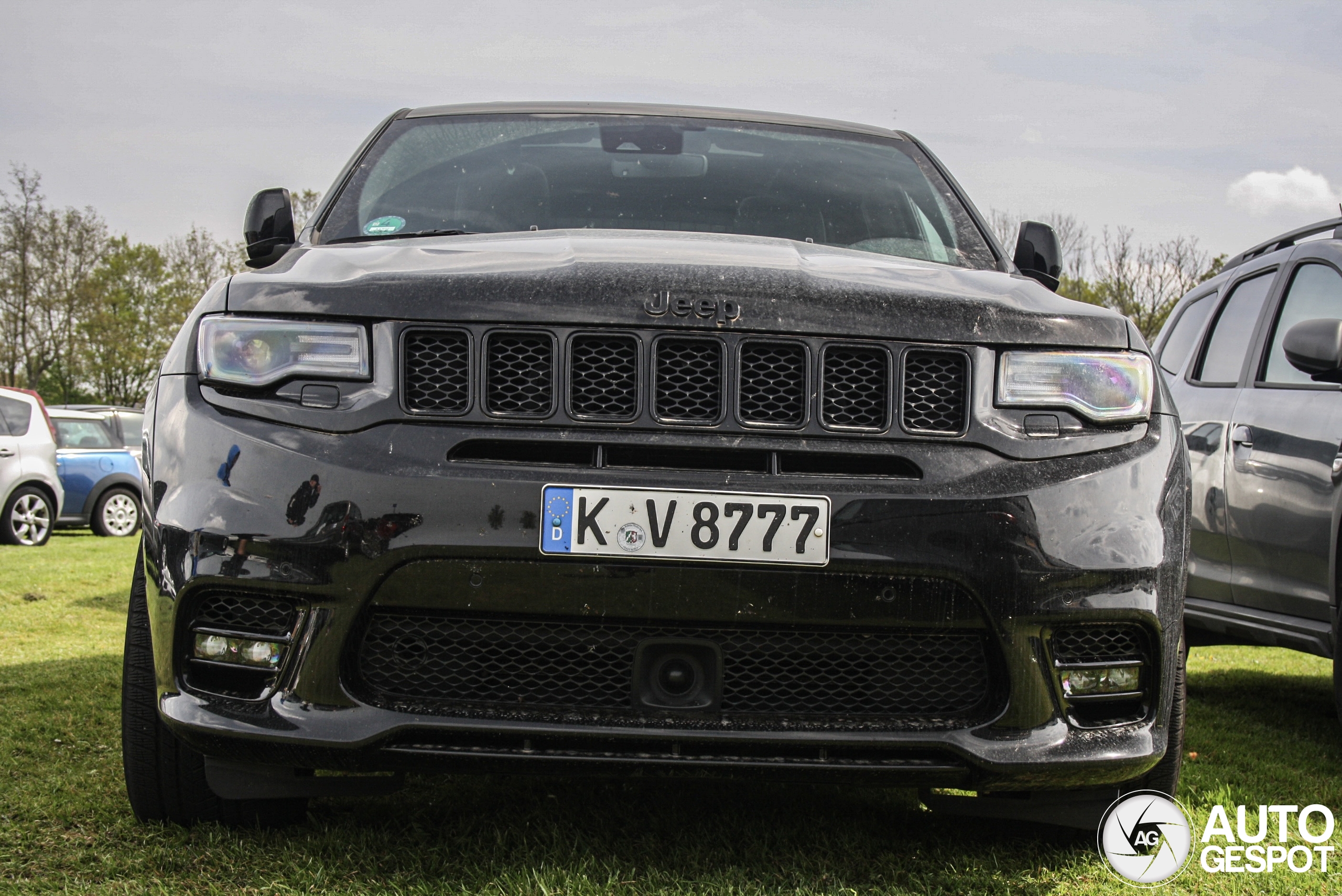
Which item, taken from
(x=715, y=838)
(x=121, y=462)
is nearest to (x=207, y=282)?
(x=121, y=462)

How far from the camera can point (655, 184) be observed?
3.39 metres

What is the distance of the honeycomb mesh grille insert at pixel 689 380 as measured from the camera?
2158 mm

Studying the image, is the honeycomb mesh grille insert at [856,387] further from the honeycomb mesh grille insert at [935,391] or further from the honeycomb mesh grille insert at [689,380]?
the honeycomb mesh grille insert at [689,380]

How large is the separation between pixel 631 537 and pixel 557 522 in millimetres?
129

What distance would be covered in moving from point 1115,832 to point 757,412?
1.28 m

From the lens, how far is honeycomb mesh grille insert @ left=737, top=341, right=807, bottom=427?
2.18m

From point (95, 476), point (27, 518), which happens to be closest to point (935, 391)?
point (27, 518)

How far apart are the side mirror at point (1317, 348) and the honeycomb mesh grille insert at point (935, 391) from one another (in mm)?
2292

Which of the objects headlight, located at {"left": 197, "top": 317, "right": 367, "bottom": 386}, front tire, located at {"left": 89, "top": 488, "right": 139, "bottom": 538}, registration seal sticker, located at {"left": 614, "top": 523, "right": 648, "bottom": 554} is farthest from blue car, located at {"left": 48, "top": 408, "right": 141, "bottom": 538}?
registration seal sticker, located at {"left": 614, "top": 523, "right": 648, "bottom": 554}

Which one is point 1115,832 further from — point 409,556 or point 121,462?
point 121,462

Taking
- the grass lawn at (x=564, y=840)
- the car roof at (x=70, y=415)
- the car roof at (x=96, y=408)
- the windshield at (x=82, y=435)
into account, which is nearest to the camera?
the grass lawn at (x=564, y=840)

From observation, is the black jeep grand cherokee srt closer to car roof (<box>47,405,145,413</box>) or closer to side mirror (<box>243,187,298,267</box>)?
side mirror (<box>243,187,298,267</box>)

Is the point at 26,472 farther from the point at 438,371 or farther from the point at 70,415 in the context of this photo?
the point at 438,371

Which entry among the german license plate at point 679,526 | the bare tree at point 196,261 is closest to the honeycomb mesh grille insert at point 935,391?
the german license plate at point 679,526
